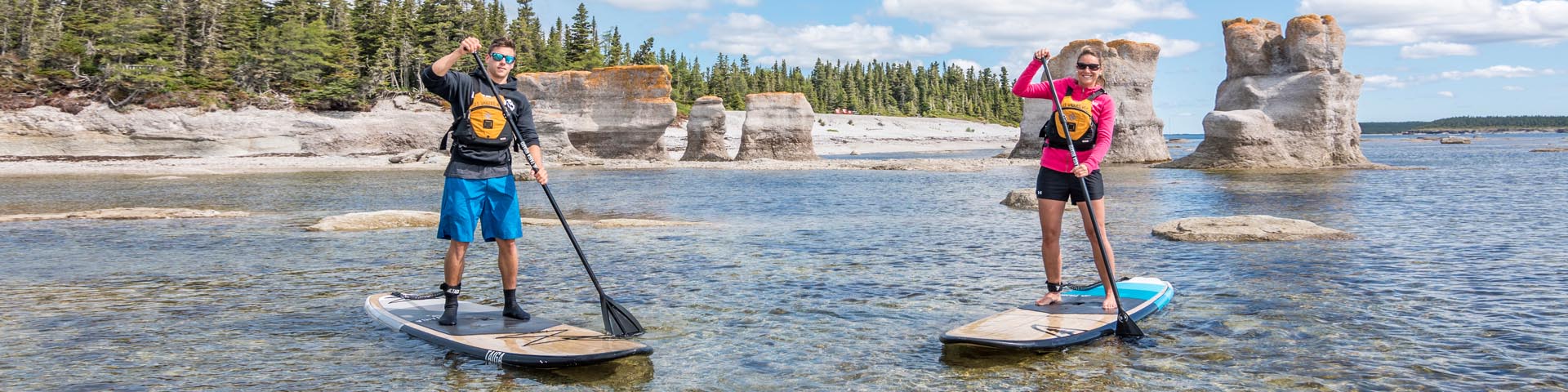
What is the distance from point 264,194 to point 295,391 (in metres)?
22.7

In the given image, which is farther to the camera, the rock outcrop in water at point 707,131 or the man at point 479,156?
the rock outcrop in water at point 707,131

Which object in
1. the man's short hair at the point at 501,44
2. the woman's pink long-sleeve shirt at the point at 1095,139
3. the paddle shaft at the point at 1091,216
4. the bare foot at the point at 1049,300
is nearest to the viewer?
the man's short hair at the point at 501,44

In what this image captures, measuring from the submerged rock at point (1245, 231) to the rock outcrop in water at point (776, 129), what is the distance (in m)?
36.5

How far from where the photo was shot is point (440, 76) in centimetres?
715

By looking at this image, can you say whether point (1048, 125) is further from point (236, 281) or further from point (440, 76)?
point (236, 281)

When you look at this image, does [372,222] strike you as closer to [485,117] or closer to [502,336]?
[485,117]

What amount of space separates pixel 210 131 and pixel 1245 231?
43482 mm

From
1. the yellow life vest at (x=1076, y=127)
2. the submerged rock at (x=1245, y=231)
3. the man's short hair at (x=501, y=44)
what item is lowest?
the submerged rock at (x=1245, y=231)

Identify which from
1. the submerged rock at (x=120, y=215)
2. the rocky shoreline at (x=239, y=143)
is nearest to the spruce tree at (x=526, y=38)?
the rocky shoreline at (x=239, y=143)

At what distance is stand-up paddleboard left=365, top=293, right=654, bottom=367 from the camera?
6434 millimetres

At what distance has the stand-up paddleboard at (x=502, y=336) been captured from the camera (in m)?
6.43

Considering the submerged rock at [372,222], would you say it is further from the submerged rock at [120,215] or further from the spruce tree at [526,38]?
the spruce tree at [526,38]

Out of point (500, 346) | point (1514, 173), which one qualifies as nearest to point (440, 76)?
point (500, 346)

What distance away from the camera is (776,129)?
50.8 metres
